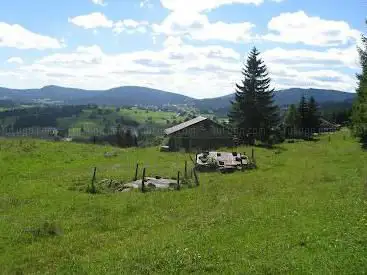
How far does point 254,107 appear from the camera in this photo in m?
75.1

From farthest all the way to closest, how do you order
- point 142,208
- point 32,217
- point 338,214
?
point 142,208 → point 32,217 → point 338,214

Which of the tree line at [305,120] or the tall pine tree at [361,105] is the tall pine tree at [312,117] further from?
the tall pine tree at [361,105]

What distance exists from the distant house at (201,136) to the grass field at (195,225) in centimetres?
3217

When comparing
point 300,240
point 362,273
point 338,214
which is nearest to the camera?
point 362,273

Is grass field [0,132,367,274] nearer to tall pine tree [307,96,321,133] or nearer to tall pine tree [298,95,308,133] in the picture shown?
tall pine tree [298,95,308,133]

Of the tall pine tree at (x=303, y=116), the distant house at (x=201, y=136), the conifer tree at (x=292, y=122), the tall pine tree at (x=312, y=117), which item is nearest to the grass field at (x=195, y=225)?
the distant house at (x=201, y=136)

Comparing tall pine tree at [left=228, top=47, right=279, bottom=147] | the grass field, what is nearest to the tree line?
tall pine tree at [left=228, top=47, right=279, bottom=147]

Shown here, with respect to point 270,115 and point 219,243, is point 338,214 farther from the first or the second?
point 270,115

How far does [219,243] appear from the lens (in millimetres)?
17188

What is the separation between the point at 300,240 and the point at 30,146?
48305 mm

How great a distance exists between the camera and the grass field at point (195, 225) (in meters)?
14.9

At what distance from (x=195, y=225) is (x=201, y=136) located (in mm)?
52768

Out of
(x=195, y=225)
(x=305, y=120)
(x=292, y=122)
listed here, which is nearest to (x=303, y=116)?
(x=305, y=120)

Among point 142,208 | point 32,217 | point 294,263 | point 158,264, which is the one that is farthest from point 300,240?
point 32,217
